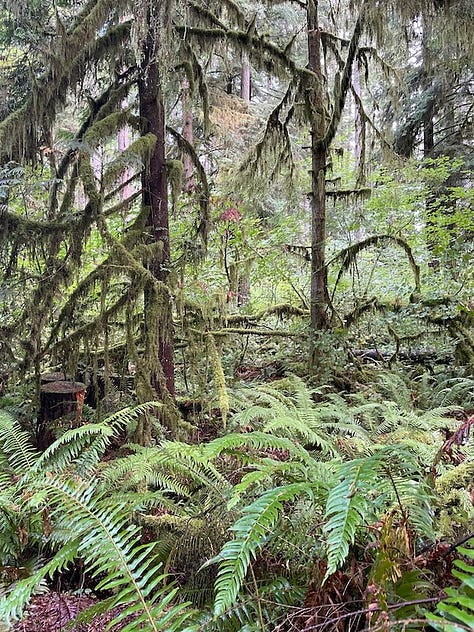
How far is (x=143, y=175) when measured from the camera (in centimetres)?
454

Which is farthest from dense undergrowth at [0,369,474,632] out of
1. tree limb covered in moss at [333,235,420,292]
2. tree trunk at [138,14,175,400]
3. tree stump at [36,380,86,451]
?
tree limb covered in moss at [333,235,420,292]

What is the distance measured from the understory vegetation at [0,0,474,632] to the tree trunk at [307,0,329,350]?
0.03 m

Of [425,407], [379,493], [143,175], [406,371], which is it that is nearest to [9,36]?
[143,175]

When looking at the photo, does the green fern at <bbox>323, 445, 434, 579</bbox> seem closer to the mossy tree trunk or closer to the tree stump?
the tree stump

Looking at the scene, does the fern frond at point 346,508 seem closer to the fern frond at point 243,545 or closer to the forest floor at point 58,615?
the fern frond at point 243,545

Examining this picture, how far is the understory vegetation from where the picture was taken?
1.70 metres

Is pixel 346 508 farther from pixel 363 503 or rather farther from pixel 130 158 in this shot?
pixel 130 158

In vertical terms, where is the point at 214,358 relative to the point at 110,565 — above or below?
above

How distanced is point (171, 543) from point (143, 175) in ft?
11.2

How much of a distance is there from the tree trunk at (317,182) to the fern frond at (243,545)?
14.9 feet

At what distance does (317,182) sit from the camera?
20.3 ft

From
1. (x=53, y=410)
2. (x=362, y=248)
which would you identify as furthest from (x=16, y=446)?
(x=362, y=248)

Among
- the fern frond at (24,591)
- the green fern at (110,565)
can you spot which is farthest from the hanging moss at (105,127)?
the fern frond at (24,591)

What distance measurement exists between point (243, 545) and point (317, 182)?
18.0 ft
